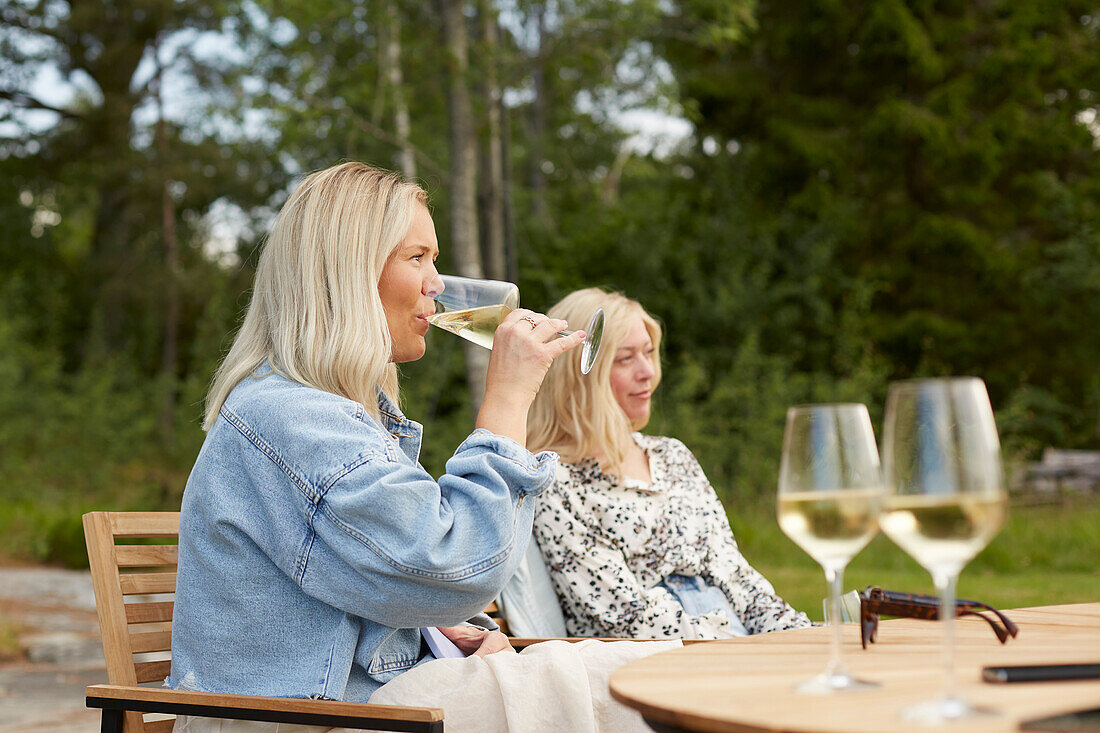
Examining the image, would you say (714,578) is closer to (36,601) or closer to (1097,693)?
(1097,693)

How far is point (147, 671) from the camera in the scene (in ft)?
6.88

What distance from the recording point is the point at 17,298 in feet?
49.2

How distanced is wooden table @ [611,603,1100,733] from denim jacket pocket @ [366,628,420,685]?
0.67 meters

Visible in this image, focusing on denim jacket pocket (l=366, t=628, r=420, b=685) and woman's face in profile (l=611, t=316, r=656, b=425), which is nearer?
denim jacket pocket (l=366, t=628, r=420, b=685)

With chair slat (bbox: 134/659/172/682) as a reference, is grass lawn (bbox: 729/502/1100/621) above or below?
below

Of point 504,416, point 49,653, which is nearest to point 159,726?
point 504,416

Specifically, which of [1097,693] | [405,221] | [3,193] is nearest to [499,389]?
[405,221]

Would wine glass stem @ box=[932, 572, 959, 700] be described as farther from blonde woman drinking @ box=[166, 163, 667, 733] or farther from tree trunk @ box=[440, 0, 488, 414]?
tree trunk @ box=[440, 0, 488, 414]

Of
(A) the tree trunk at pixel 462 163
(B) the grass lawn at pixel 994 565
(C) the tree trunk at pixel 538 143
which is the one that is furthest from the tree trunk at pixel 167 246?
(B) the grass lawn at pixel 994 565

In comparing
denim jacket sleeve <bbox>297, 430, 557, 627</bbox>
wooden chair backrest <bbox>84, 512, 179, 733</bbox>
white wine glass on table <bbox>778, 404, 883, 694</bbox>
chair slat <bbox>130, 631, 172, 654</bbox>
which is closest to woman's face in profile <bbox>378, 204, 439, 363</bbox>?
denim jacket sleeve <bbox>297, 430, 557, 627</bbox>

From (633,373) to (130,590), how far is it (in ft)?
5.53

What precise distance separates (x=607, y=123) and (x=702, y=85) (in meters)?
2.18

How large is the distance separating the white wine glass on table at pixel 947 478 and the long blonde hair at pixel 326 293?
3.61 feet

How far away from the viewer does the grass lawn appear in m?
5.77
